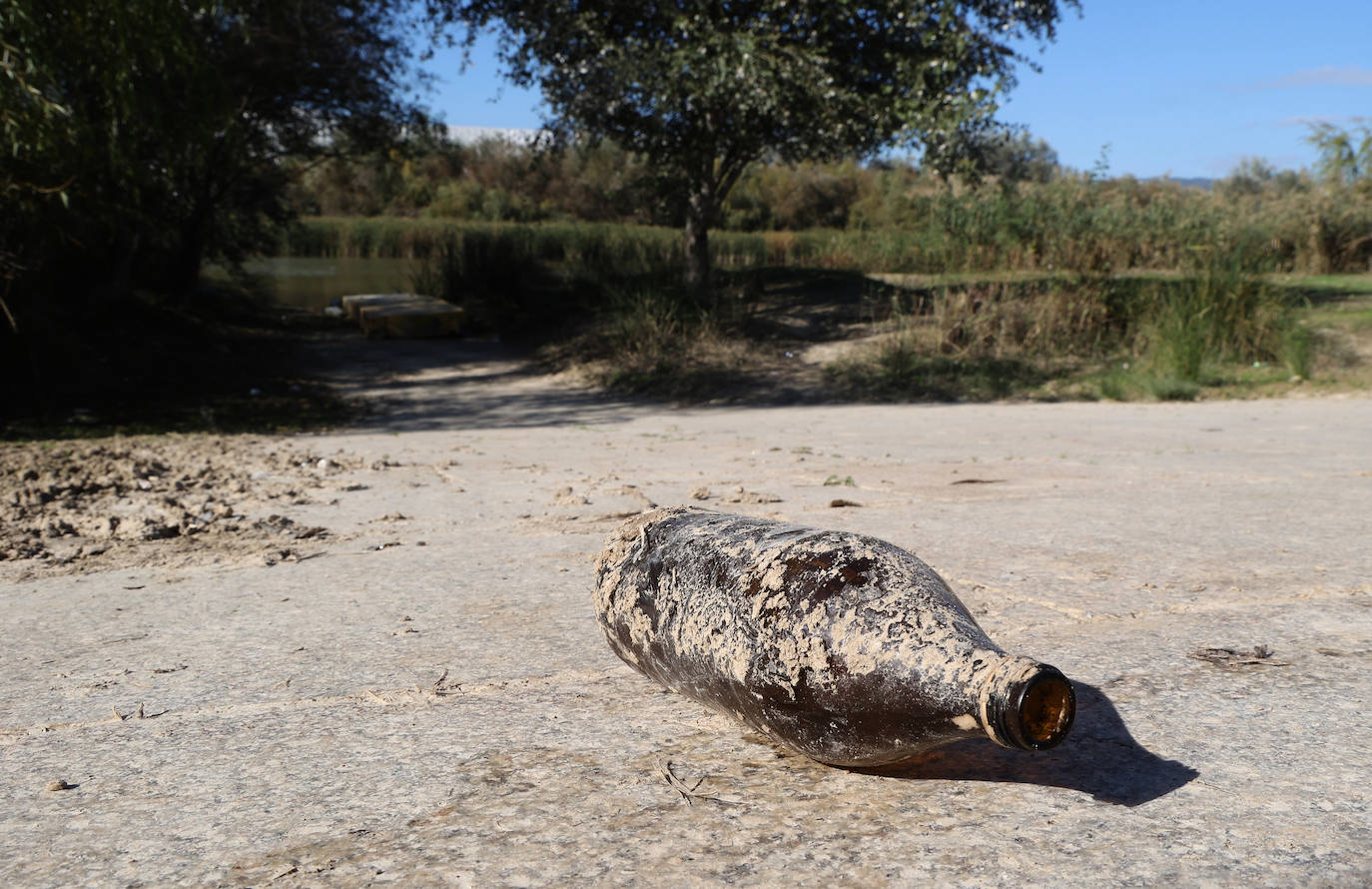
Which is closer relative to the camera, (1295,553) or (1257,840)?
(1257,840)

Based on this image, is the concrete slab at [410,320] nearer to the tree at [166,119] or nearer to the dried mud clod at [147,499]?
the tree at [166,119]

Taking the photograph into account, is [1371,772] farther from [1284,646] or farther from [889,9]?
[889,9]

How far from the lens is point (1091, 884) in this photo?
1.51 metres

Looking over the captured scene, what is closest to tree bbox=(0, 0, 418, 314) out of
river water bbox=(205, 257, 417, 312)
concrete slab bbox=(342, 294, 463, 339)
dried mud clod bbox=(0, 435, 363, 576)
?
dried mud clod bbox=(0, 435, 363, 576)

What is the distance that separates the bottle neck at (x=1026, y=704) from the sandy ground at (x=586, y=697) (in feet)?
0.66

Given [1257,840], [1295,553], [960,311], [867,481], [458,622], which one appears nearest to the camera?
[1257,840]

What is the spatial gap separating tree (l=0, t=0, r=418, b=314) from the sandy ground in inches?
114

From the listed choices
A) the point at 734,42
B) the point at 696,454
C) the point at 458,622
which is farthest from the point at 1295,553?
the point at 734,42

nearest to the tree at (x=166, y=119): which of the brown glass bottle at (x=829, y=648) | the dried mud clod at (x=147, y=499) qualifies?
the dried mud clod at (x=147, y=499)

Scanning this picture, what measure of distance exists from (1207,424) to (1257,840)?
21.0 feet

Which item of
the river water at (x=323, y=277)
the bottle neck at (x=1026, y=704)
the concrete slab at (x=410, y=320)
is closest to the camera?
the bottle neck at (x=1026, y=704)

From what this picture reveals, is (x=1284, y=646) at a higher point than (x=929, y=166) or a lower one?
lower

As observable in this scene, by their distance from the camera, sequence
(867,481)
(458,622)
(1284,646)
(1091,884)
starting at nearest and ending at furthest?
(1091,884) → (1284,646) → (458,622) → (867,481)

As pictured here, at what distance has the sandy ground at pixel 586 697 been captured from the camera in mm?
1641
